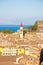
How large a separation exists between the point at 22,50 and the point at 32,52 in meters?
0.57

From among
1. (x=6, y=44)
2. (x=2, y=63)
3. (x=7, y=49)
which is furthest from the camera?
(x=6, y=44)

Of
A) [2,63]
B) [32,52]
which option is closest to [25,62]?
[2,63]

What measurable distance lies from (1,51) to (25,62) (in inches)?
93.8

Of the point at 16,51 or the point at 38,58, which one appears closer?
the point at 38,58

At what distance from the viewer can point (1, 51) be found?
9.37 metres

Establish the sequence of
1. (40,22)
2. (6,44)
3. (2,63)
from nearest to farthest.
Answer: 1. (2,63)
2. (6,44)
3. (40,22)

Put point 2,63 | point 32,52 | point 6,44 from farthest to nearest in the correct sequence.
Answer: point 6,44
point 32,52
point 2,63

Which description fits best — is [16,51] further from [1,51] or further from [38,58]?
[38,58]

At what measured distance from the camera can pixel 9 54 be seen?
29.8 ft

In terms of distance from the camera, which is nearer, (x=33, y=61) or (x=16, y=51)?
(x=33, y=61)

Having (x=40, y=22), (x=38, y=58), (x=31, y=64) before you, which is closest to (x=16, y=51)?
(x=38, y=58)

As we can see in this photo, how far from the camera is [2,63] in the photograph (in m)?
7.05

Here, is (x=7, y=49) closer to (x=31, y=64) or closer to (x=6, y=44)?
(x=6, y=44)

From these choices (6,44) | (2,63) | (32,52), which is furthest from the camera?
(6,44)
